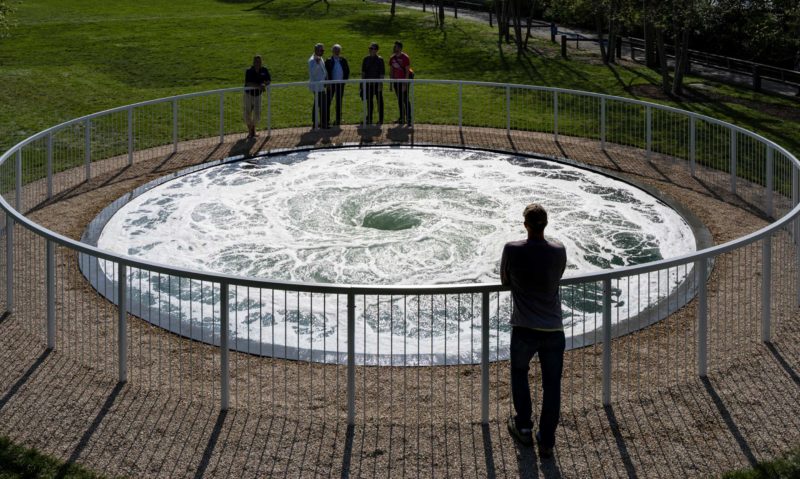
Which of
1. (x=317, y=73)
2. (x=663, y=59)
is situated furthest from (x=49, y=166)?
(x=663, y=59)

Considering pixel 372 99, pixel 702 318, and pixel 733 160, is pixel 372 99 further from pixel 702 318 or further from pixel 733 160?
pixel 702 318

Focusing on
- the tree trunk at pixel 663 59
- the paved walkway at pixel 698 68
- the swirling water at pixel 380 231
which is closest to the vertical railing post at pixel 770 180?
the swirling water at pixel 380 231

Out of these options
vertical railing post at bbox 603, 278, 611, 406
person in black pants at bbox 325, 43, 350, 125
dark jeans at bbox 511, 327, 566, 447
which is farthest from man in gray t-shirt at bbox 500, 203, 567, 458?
person in black pants at bbox 325, 43, 350, 125

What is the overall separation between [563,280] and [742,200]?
10.1 m

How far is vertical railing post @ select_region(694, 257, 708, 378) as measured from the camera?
9.94 meters

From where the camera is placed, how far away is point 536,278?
8.46 m

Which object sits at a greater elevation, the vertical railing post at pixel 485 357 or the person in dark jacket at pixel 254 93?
the person in dark jacket at pixel 254 93

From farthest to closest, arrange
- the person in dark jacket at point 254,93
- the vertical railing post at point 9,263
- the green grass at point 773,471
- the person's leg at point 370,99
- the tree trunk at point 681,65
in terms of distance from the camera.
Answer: the tree trunk at point 681,65 → the person's leg at point 370,99 → the person in dark jacket at point 254,93 → the vertical railing post at point 9,263 → the green grass at point 773,471

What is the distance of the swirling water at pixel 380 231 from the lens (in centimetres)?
1234

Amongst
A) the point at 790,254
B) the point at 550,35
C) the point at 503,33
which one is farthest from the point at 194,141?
the point at 550,35

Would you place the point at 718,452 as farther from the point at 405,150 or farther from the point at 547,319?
the point at 405,150

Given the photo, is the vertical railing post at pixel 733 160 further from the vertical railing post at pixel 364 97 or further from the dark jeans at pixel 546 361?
the dark jeans at pixel 546 361

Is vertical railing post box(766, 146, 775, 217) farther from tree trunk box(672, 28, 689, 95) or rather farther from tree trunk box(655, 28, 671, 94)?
tree trunk box(655, 28, 671, 94)

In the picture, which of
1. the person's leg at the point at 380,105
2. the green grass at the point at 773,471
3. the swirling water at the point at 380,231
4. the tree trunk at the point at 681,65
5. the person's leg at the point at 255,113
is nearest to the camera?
the green grass at the point at 773,471
